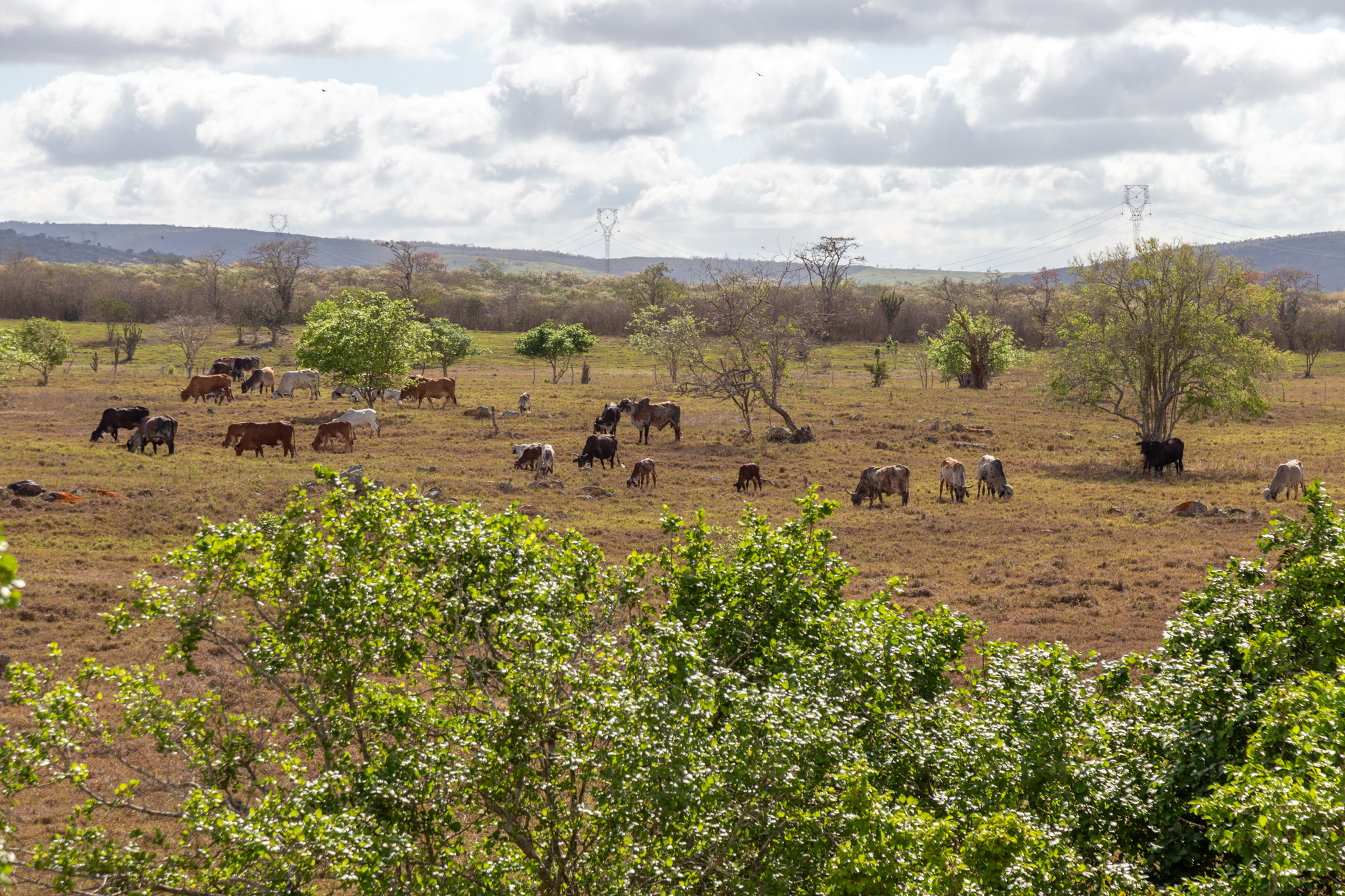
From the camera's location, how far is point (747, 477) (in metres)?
27.5

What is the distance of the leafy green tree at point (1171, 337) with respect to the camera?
34.0 metres

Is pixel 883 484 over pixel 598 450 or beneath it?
beneath

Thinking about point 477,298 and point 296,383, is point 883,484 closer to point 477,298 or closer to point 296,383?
point 296,383

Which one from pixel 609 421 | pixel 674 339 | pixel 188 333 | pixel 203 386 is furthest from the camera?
pixel 188 333

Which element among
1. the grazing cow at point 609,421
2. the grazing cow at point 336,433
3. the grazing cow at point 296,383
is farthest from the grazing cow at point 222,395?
the grazing cow at point 609,421

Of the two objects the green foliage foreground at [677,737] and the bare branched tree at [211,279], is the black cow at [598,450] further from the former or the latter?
the bare branched tree at [211,279]

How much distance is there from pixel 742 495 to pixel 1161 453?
16070 millimetres

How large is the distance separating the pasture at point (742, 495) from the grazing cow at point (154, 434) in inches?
25.6

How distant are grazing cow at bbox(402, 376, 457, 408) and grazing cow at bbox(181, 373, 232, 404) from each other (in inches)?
306

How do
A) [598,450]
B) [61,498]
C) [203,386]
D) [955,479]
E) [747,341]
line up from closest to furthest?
[61,498] < [955,479] < [598,450] < [203,386] < [747,341]

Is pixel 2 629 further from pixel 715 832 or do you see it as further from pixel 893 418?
pixel 893 418

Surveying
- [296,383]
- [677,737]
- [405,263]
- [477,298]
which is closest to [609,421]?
[296,383]

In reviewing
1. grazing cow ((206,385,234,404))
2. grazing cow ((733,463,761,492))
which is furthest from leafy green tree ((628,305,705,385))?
grazing cow ((206,385,234,404))

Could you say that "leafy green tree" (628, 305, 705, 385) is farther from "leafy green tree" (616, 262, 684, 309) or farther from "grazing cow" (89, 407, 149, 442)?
"leafy green tree" (616, 262, 684, 309)
